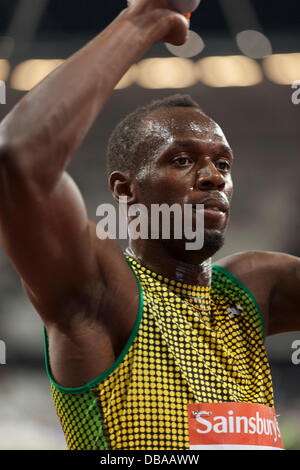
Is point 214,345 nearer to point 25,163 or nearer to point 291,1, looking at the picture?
point 25,163

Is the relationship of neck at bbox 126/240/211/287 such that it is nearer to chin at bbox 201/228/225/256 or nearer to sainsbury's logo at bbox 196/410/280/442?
chin at bbox 201/228/225/256

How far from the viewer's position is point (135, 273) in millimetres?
1419

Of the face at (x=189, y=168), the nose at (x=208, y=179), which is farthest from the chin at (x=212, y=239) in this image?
the nose at (x=208, y=179)

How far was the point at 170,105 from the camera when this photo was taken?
1610 millimetres

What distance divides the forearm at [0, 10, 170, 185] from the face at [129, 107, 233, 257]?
0.41m

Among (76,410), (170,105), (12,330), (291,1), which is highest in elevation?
(291,1)

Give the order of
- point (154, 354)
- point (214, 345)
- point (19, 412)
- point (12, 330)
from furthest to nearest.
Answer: point (12, 330) < point (19, 412) < point (214, 345) < point (154, 354)

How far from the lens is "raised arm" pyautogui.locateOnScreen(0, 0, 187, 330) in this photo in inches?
39.0

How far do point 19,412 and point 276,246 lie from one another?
284 cm

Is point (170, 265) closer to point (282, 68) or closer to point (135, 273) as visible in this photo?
point (135, 273)

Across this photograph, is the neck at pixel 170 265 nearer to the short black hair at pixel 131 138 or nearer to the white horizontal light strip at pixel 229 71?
the short black hair at pixel 131 138

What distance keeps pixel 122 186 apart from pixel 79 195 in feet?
1.66

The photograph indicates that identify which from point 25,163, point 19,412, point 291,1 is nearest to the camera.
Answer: point 25,163
